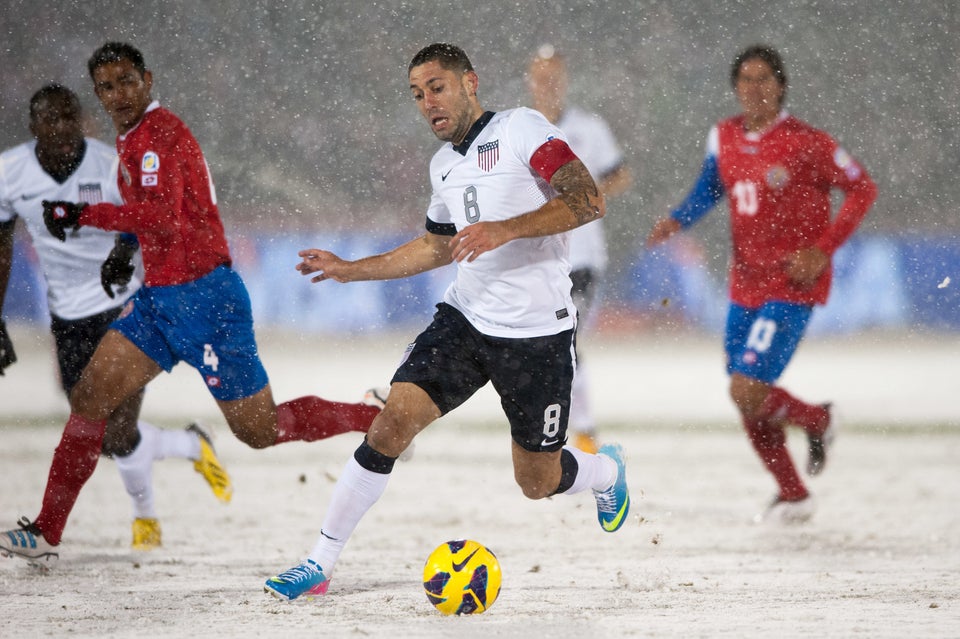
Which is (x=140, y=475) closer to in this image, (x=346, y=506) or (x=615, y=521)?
(x=346, y=506)

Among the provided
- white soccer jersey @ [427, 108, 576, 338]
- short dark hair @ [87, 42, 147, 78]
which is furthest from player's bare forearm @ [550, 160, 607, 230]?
short dark hair @ [87, 42, 147, 78]

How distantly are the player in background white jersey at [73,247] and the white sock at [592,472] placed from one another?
2062 millimetres

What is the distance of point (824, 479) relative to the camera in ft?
25.1

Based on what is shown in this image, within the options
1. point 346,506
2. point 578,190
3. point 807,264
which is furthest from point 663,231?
point 346,506

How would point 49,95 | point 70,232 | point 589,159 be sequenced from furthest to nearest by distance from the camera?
point 589,159, point 70,232, point 49,95

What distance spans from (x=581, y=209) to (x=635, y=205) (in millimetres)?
13645

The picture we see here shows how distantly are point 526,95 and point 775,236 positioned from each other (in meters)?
9.24

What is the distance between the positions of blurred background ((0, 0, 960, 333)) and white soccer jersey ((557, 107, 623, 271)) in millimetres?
7869

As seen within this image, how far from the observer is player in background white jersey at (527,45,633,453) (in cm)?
679

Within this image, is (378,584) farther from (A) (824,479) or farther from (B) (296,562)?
(A) (824,479)

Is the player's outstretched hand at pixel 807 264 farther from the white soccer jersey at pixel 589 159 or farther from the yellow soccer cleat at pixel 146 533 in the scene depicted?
the yellow soccer cleat at pixel 146 533

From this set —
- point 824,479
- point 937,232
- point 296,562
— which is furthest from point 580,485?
point 937,232

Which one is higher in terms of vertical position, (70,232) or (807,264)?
(807,264)

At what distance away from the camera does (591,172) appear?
689 centimetres
